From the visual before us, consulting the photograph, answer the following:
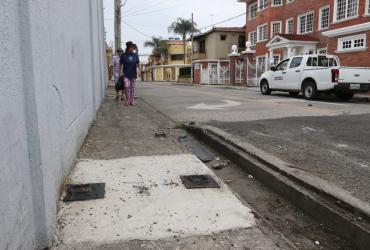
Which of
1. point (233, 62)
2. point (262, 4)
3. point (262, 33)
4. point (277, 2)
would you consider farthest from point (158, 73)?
point (277, 2)

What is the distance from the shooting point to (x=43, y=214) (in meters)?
2.58

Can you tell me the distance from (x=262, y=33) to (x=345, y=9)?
13884mm

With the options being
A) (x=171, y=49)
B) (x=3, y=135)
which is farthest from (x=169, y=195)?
(x=171, y=49)

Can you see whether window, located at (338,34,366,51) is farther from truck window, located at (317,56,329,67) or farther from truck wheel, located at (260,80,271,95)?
truck wheel, located at (260,80,271,95)

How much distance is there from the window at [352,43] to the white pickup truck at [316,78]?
13.7ft

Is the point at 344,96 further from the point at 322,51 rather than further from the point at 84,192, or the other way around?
the point at 84,192

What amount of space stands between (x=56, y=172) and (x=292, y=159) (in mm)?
3062

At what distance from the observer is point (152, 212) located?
3.26 metres

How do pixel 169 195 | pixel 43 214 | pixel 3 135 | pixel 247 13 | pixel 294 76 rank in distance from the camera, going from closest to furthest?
pixel 3 135 → pixel 43 214 → pixel 169 195 → pixel 294 76 → pixel 247 13

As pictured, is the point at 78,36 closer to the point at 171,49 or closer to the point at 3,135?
the point at 3,135

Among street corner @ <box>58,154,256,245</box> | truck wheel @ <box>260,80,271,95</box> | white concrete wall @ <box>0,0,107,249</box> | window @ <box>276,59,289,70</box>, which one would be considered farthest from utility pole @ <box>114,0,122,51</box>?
white concrete wall @ <box>0,0,107,249</box>

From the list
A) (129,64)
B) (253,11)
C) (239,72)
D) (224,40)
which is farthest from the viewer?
(224,40)

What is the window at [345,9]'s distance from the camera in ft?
71.9

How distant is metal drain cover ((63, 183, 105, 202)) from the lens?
3534 mm
